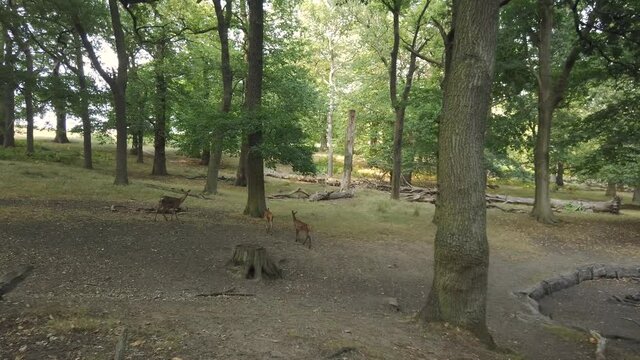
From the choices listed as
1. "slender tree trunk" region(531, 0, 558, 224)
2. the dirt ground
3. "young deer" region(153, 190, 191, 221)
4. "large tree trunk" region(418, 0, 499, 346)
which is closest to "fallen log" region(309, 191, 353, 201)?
the dirt ground

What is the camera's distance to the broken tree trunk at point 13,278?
6.08 meters

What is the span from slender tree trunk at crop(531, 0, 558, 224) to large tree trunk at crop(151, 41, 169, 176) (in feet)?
54.7

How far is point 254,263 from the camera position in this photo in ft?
27.7

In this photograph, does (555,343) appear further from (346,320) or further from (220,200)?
(220,200)

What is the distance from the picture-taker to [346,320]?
6.27m

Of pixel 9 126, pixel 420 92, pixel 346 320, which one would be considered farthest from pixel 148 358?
pixel 9 126

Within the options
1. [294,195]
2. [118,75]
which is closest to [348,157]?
[294,195]

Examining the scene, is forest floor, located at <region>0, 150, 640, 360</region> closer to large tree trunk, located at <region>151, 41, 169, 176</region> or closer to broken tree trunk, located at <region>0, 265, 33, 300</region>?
broken tree trunk, located at <region>0, 265, 33, 300</region>

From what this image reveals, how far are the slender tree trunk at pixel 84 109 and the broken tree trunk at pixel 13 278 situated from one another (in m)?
11.7

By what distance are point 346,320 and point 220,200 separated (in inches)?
435

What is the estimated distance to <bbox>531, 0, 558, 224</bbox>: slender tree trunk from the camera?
1600cm

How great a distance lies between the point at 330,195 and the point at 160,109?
9.95 meters

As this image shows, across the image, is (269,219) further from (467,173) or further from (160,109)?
(160,109)

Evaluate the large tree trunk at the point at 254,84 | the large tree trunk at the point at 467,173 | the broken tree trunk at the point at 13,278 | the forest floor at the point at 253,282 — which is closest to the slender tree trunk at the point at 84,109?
the forest floor at the point at 253,282
